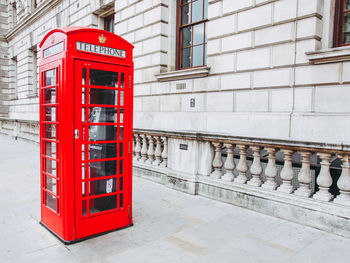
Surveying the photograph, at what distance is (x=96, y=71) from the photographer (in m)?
3.52

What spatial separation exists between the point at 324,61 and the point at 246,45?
184 cm

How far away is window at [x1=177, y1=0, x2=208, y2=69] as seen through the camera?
784cm

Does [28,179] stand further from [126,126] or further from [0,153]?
[0,153]

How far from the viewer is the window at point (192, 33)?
7.84 m

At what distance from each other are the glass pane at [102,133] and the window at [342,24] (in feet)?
15.3

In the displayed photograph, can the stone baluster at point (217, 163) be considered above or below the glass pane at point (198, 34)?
below

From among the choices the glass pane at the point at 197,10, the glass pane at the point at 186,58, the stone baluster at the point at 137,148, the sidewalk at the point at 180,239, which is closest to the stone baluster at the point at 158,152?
the stone baluster at the point at 137,148

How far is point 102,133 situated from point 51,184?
99 centimetres

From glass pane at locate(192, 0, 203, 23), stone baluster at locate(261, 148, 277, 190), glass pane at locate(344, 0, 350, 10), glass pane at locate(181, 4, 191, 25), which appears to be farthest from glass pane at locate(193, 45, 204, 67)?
stone baluster at locate(261, 148, 277, 190)

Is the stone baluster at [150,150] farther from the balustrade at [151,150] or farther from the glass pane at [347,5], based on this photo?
the glass pane at [347,5]

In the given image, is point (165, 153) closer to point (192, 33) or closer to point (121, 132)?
point (121, 132)

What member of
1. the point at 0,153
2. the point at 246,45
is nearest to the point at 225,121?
the point at 246,45

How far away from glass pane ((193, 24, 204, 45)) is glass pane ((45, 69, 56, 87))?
17.1 feet

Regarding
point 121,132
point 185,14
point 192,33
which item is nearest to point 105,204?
point 121,132
